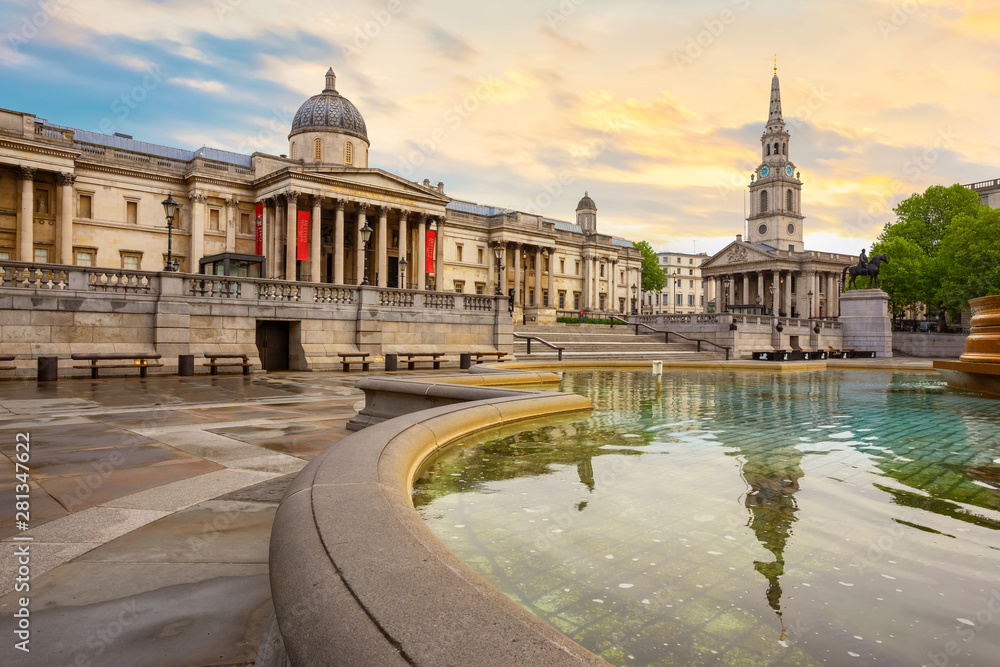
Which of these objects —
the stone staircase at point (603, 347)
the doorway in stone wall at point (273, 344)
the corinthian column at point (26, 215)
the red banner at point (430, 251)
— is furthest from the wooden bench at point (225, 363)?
the red banner at point (430, 251)

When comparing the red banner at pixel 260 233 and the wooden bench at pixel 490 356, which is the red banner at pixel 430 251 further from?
the wooden bench at pixel 490 356

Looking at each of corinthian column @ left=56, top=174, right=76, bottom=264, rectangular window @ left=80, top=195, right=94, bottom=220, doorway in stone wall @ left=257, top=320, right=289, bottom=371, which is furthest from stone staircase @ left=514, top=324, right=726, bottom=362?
rectangular window @ left=80, top=195, right=94, bottom=220

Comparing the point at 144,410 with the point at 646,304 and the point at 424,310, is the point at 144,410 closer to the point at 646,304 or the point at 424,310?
the point at 424,310

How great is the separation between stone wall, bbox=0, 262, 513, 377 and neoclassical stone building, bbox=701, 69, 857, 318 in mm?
77672

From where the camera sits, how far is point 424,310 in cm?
2764

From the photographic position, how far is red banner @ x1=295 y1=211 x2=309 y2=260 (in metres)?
53.0

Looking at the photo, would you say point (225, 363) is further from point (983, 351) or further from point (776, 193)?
point (776, 193)

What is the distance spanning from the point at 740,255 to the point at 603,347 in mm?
83123

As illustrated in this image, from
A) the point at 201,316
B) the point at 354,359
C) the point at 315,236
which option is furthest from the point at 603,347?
the point at 315,236

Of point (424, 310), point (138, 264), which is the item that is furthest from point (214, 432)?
point (138, 264)

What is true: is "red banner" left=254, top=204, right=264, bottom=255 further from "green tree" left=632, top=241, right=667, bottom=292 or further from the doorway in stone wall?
"green tree" left=632, top=241, right=667, bottom=292

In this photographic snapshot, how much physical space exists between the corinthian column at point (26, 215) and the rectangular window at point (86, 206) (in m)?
5.33

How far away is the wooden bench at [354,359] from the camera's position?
2259 cm

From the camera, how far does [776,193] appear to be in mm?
117750
